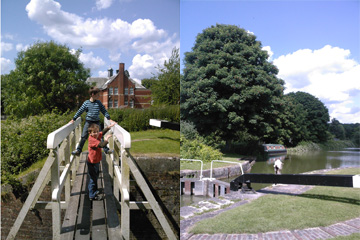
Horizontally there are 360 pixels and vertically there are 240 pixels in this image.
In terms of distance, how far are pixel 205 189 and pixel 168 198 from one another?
0.60 metres

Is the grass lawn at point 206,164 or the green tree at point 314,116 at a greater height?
the green tree at point 314,116

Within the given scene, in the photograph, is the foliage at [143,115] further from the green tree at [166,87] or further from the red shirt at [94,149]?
the red shirt at [94,149]

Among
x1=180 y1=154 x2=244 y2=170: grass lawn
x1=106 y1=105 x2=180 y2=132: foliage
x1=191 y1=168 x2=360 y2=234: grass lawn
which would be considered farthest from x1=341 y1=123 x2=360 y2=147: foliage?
x1=106 y1=105 x2=180 y2=132: foliage

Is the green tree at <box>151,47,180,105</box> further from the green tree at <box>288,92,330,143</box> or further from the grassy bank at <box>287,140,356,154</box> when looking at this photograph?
the green tree at <box>288,92,330,143</box>

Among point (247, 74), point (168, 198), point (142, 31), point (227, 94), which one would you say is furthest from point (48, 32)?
point (247, 74)

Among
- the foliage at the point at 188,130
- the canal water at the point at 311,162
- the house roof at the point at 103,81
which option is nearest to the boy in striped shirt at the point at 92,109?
the house roof at the point at 103,81

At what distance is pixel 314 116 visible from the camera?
495 cm

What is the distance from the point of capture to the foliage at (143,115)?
10.4 feet

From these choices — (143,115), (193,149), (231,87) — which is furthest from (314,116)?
(143,115)

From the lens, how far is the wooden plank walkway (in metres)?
1.81

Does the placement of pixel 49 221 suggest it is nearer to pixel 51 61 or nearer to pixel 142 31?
pixel 51 61

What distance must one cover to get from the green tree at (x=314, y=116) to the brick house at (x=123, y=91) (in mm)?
3235

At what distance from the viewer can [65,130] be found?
1.75m

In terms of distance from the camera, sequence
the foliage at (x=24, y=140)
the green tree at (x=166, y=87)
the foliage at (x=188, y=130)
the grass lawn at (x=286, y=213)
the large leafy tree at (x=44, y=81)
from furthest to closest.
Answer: the foliage at (x=188, y=130) < the green tree at (x=166, y=87) < the foliage at (x=24, y=140) < the large leafy tree at (x=44, y=81) < the grass lawn at (x=286, y=213)
